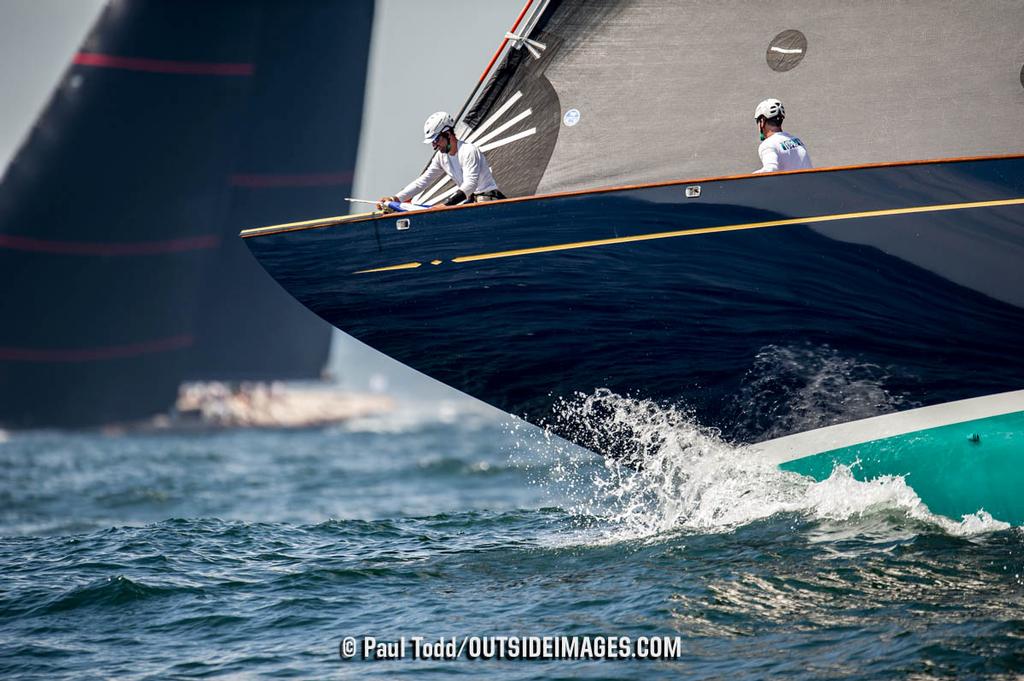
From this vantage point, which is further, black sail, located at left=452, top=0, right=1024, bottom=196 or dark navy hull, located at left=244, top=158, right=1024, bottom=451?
black sail, located at left=452, top=0, right=1024, bottom=196

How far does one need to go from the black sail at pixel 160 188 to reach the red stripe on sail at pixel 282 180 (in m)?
0.04

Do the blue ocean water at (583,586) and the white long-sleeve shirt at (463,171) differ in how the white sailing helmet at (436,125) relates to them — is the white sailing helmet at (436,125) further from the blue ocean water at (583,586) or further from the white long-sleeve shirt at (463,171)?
the blue ocean water at (583,586)

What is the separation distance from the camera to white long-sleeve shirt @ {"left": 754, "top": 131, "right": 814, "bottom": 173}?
24.0 feet

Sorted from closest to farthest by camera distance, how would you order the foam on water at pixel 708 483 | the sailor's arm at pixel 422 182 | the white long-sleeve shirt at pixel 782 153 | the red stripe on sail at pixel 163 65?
1. the white long-sleeve shirt at pixel 782 153
2. the sailor's arm at pixel 422 182
3. the foam on water at pixel 708 483
4. the red stripe on sail at pixel 163 65

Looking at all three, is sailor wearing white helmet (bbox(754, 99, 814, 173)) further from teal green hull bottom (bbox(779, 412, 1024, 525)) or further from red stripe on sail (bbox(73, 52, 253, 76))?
red stripe on sail (bbox(73, 52, 253, 76))

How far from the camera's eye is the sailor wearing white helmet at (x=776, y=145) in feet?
24.1

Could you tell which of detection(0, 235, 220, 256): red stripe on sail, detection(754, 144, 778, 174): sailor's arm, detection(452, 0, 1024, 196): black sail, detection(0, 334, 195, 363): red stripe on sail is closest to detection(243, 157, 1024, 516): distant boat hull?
detection(754, 144, 778, 174): sailor's arm

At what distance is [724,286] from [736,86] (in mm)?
1692

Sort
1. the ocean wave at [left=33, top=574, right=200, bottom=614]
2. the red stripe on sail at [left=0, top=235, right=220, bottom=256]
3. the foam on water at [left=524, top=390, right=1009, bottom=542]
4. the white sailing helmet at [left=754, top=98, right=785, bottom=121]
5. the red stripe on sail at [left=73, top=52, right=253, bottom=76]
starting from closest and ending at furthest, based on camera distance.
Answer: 1. the ocean wave at [left=33, top=574, right=200, bottom=614]
2. the white sailing helmet at [left=754, top=98, right=785, bottom=121]
3. the foam on water at [left=524, top=390, right=1009, bottom=542]
4. the red stripe on sail at [left=73, top=52, right=253, bottom=76]
5. the red stripe on sail at [left=0, top=235, right=220, bottom=256]

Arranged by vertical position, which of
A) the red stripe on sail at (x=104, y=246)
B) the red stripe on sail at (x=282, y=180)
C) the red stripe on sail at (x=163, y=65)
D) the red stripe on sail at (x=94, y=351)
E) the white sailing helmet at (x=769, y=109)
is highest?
the red stripe on sail at (x=163, y=65)

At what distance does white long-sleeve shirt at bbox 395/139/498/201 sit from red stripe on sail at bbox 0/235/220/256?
2511cm

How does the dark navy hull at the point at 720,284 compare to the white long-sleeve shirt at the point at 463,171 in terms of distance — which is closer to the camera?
the dark navy hull at the point at 720,284

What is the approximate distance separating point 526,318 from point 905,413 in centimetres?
→ 247

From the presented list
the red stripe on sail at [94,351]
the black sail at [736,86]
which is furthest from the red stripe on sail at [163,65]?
the black sail at [736,86]
